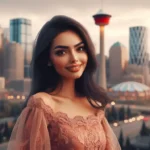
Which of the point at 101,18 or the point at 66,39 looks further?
the point at 101,18

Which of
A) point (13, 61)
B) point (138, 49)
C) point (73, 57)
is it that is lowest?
point (73, 57)

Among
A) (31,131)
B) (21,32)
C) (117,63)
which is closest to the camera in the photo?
(31,131)

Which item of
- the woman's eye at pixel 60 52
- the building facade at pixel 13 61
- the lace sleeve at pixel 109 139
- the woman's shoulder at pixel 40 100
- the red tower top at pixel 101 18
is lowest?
the lace sleeve at pixel 109 139

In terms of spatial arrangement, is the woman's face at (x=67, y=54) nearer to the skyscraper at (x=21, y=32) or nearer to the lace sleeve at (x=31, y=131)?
the lace sleeve at (x=31, y=131)

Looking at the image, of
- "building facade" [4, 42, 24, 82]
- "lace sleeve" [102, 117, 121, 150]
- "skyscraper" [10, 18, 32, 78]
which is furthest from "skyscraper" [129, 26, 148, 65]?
"lace sleeve" [102, 117, 121, 150]

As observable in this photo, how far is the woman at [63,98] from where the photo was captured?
2.21ft

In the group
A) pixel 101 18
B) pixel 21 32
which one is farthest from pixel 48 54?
pixel 101 18

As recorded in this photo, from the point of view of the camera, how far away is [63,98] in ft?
2.44

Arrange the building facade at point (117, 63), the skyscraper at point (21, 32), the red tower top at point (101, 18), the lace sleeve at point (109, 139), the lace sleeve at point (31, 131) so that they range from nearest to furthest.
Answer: the lace sleeve at point (31, 131) → the lace sleeve at point (109, 139) → the skyscraper at point (21, 32) → the red tower top at point (101, 18) → the building facade at point (117, 63)

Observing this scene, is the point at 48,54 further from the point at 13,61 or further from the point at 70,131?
the point at 13,61

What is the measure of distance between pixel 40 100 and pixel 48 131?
7 centimetres

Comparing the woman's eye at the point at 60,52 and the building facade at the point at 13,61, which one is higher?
the building facade at the point at 13,61

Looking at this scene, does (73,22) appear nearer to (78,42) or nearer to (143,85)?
(78,42)

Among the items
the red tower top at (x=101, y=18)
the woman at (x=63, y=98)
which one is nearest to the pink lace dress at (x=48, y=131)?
the woman at (x=63, y=98)
